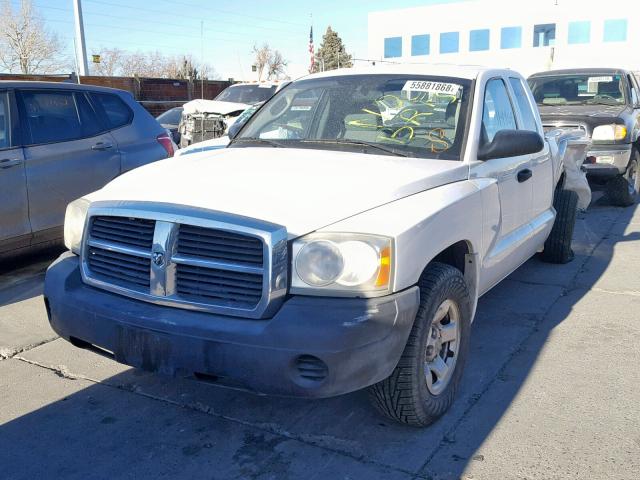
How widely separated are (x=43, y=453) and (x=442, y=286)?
2.05 m

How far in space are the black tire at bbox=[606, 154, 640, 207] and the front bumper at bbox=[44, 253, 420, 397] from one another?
24.3 feet

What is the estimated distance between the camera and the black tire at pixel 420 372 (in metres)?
2.97

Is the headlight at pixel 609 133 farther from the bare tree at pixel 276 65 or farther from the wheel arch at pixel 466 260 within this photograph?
the bare tree at pixel 276 65

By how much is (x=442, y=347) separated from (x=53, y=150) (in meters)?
4.16

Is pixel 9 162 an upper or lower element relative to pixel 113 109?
lower

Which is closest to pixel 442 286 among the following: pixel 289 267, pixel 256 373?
pixel 289 267

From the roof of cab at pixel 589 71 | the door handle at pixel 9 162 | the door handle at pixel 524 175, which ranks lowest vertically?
the door handle at pixel 524 175


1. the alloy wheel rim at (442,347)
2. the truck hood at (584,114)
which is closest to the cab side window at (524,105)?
the alloy wheel rim at (442,347)

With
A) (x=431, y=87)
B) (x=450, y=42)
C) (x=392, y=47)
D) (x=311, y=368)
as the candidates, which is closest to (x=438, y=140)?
(x=431, y=87)

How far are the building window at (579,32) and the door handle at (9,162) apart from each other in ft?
154

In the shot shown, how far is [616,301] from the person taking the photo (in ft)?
17.5

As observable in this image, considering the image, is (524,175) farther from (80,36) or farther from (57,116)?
(80,36)

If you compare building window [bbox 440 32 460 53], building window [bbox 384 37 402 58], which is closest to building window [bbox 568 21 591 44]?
building window [bbox 440 32 460 53]

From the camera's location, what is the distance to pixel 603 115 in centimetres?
891
